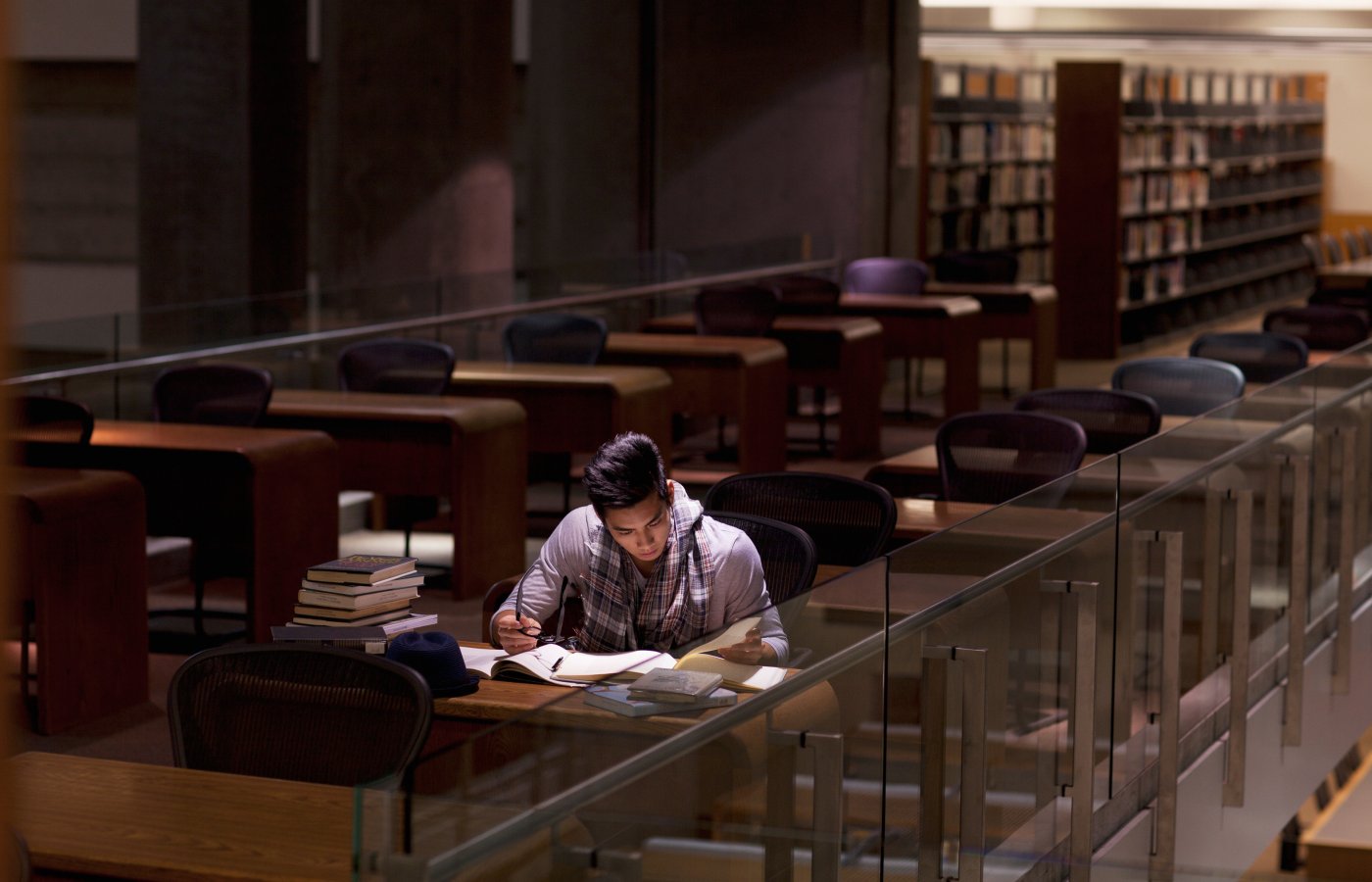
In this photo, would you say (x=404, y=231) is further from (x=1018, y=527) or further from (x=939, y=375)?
(x=1018, y=527)

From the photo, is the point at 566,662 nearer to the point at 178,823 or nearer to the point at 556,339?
the point at 178,823

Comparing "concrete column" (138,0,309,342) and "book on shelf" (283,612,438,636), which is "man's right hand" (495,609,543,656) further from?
"concrete column" (138,0,309,342)

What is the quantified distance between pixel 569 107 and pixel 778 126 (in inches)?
69.8

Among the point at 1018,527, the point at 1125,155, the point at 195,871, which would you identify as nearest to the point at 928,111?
the point at 1125,155

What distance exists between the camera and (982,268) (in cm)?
1352

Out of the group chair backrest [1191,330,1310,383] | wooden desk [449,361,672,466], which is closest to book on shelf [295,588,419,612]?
wooden desk [449,361,672,466]

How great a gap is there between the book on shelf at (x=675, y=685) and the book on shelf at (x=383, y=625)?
1048 millimetres

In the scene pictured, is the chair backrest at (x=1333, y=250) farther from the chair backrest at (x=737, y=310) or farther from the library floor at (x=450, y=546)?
the chair backrest at (x=737, y=310)

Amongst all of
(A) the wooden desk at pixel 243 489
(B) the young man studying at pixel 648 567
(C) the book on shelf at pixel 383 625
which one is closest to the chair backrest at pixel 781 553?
(B) the young man studying at pixel 648 567

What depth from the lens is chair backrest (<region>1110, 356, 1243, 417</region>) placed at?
7.36 metres

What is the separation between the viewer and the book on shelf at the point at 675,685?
2.69 meters

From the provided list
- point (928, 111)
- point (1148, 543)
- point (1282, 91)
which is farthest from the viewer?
point (1282, 91)

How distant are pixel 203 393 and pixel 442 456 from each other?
0.94 m

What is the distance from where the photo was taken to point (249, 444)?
6.23m
